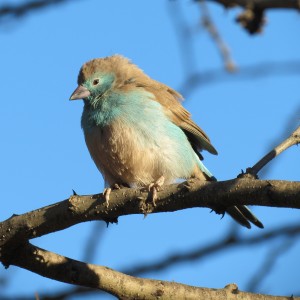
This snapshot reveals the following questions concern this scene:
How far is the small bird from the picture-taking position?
5.20 meters

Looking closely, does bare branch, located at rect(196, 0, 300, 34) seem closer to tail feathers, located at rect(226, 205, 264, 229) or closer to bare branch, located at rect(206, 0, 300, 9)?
bare branch, located at rect(206, 0, 300, 9)

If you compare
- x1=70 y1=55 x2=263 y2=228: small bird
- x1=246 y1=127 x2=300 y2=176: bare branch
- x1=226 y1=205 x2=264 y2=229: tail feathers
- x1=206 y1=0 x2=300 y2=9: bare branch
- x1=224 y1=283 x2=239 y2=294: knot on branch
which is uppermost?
x1=70 y1=55 x2=263 y2=228: small bird

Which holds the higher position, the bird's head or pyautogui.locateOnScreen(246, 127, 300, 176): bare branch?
the bird's head

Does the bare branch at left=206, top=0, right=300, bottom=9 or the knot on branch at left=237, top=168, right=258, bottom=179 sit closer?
the bare branch at left=206, top=0, right=300, bottom=9

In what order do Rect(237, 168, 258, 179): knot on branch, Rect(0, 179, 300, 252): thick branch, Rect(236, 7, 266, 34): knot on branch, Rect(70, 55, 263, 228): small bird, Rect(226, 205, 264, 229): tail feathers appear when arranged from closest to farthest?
Rect(0, 179, 300, 252): thick branch
Rect(237, 168, 258, 179): knot on branch
Rect(236, 7, 266, 34): knot on branch
Rect(70, 55, 263, 228): small bird
Rect(226, 205, 264, 229): tail feathers

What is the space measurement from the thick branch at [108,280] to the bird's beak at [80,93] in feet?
7.94

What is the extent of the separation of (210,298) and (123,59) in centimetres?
336

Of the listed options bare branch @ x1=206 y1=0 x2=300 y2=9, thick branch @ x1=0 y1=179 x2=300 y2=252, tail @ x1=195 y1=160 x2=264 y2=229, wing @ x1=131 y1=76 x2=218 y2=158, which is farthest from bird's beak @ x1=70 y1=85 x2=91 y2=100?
bare branch @ x1=206 y1=0 x2=300 y2=9

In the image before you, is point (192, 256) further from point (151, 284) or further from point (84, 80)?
point (84, 80)

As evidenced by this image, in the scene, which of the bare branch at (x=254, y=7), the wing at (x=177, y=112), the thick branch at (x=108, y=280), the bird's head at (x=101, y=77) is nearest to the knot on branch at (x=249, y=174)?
the thick branch at (x=108, y=280)

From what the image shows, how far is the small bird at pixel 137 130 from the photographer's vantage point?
520 cm

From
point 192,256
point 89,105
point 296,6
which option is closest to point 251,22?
point 296,6

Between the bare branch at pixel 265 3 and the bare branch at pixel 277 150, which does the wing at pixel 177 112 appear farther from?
the bare branch at pixel 265 3

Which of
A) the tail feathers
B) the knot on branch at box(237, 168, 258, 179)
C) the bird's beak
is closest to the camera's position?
the knot on branch at box(237, 168, 258, 179)
